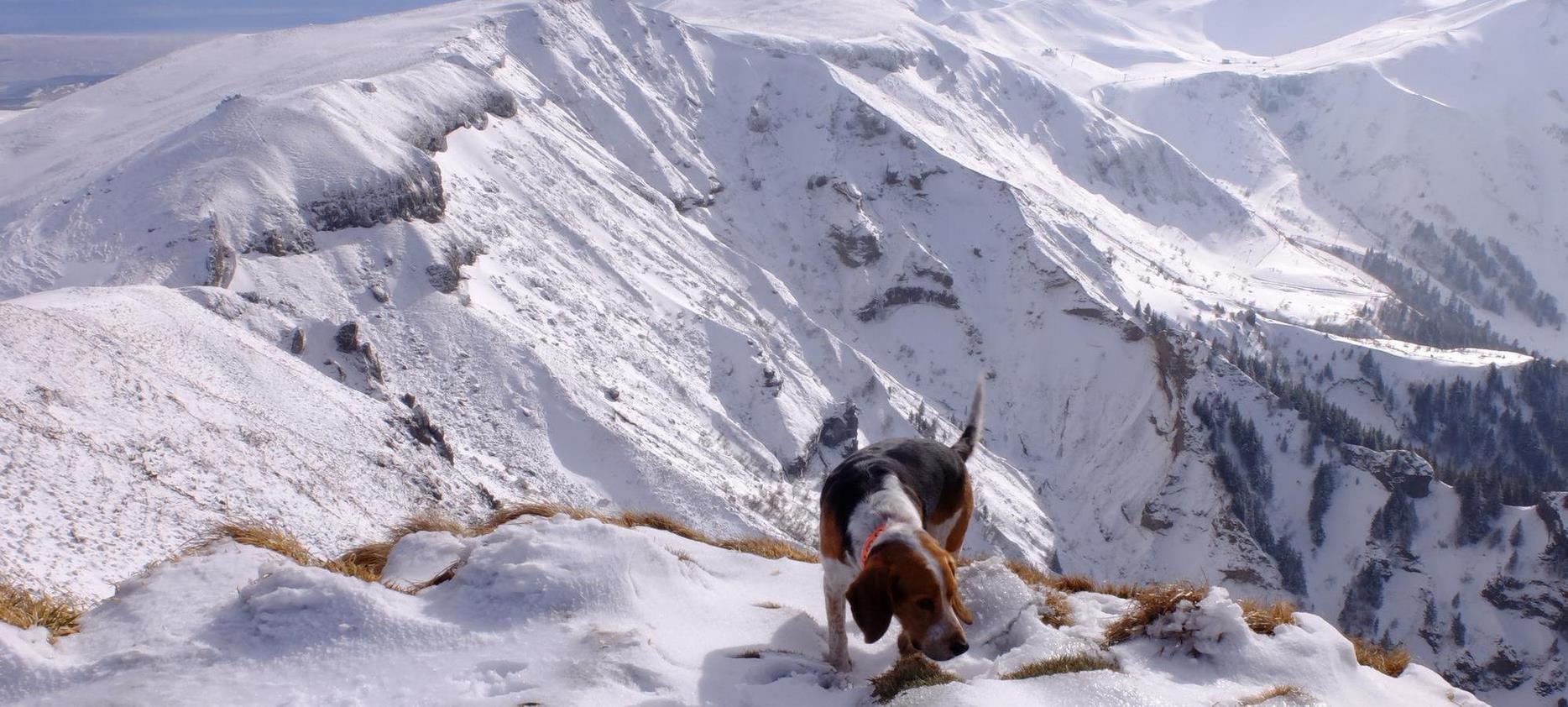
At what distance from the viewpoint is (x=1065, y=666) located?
5.08 metres

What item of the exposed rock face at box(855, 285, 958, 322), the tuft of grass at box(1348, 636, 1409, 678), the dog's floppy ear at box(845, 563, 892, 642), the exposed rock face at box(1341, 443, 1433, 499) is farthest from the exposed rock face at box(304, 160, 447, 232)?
the exposed rock face at box(1341, 443, 1433, 499)

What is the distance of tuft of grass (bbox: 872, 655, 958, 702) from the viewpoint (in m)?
4.69

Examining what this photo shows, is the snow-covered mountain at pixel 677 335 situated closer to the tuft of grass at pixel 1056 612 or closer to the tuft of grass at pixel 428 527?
the tuft of grass at pixel 1056 612

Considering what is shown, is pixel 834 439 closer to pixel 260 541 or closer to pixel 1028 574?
pixel 1028 574

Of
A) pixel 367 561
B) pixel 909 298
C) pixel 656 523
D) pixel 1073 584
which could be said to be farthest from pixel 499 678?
pixel 909 298

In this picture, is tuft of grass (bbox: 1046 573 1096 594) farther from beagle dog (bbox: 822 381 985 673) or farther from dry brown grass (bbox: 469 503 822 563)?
dry brown grass (bbox: 469 503 822 563)

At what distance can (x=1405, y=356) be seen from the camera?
11425 cm

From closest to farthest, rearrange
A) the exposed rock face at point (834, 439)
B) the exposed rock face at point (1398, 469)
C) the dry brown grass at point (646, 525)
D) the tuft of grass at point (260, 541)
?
the tuft of grass at point (260, 541)
the dry brown grass at point (646, 525)
the exposed rock face at point (834, 439)
the exposed rock face at point (1398, 469)

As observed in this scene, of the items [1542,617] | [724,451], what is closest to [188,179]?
[724,451]

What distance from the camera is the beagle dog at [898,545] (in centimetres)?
476

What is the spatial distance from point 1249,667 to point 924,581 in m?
2.20

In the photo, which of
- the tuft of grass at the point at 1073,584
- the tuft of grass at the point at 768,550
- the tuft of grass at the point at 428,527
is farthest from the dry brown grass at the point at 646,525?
the tuft of grass at the point at 1073,584

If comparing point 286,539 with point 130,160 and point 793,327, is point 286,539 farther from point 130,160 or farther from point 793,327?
point 793,327

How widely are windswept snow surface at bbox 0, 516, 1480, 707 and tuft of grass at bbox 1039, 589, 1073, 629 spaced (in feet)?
0.29
